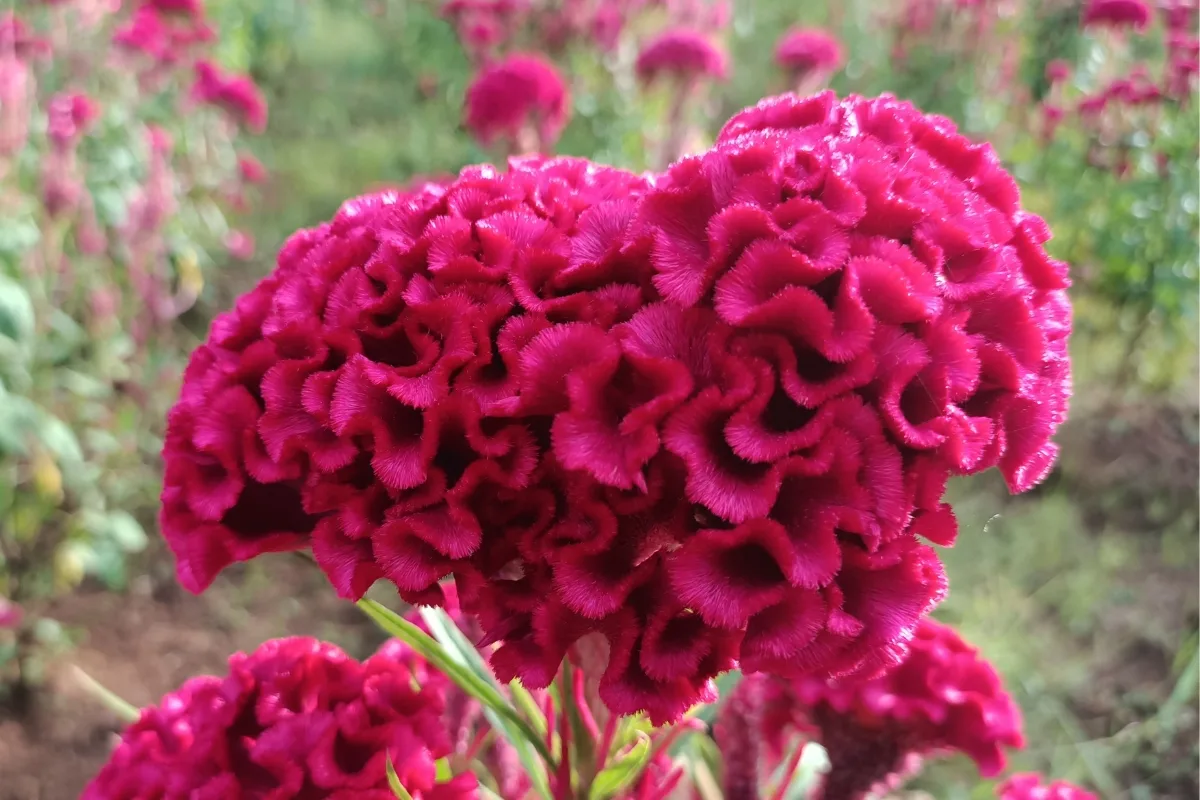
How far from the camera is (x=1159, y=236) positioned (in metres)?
2.67

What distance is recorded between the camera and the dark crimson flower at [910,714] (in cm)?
94

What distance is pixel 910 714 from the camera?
941mm

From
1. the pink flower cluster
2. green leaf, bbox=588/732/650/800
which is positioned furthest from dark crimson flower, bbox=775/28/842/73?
green leaf, bbox=588/732/650/800

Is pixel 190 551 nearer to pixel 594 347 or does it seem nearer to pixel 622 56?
pixel 594 347

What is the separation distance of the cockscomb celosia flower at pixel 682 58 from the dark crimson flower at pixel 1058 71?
1033 mm

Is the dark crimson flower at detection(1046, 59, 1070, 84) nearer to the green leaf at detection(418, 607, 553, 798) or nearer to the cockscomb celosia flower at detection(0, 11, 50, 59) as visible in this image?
the green leaf at detection(418, 607, 553, 798)

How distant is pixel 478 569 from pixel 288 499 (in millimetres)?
190

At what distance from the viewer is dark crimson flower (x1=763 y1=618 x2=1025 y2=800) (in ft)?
3.10

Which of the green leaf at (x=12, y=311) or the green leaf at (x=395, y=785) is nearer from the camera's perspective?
the green leaf at (x=395, y=785)

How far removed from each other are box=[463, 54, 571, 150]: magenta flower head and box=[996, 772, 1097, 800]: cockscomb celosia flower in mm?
2061

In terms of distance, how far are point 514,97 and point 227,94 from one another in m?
0.98

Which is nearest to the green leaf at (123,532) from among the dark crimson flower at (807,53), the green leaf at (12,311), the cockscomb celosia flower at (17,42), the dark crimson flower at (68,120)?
the green leaf at (12,311)

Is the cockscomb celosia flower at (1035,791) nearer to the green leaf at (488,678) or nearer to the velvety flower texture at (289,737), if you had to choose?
the green leaf at (488,678)

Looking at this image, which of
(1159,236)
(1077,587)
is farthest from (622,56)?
(1077,587)
